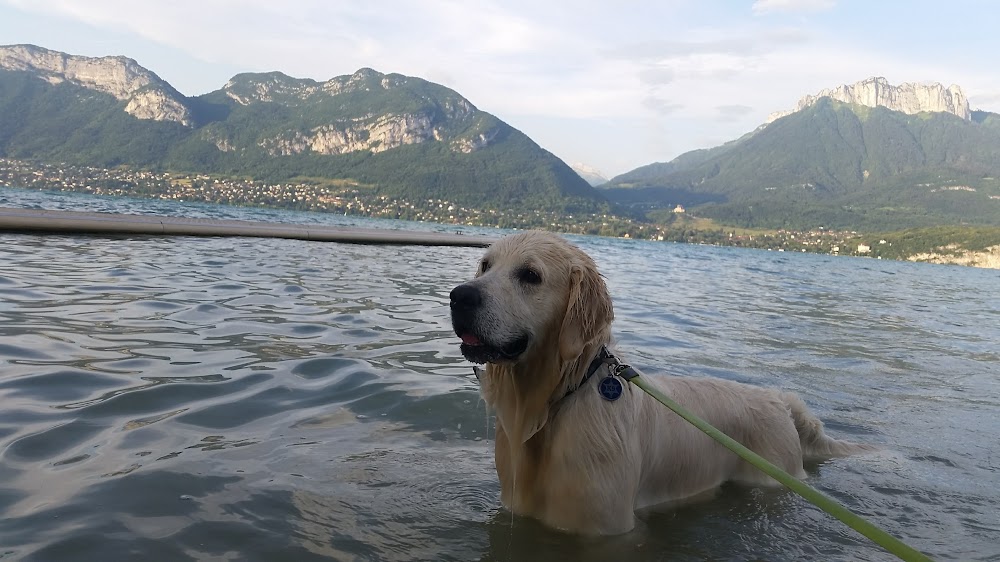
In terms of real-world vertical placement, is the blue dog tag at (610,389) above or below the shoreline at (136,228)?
above

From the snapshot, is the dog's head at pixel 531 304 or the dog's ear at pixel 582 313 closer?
the dog's head at pixel 531 304

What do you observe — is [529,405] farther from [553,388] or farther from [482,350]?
[482,350]

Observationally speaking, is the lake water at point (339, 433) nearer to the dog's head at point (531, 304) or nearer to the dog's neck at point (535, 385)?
the dog's neck at point (535, 385)

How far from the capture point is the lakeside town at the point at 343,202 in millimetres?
118875

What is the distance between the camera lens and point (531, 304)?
12.9 feet

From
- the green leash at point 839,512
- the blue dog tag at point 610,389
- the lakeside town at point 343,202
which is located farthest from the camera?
the lakeside town at point 343,202

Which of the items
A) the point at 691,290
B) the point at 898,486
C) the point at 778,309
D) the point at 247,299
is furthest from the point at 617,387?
the point at 691,290

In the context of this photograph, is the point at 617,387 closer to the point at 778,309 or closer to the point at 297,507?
the point at 297,507

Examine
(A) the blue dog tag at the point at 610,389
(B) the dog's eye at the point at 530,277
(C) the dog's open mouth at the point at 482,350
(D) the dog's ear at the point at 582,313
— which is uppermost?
(B) the dog's eye at the point at 530,277

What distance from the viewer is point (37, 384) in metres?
5.93

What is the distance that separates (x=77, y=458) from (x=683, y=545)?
13.8 ft

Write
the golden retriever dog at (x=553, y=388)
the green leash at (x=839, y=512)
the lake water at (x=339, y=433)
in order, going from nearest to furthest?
1. the green leash at (x=839, y=512)
2. the golden retriever dog at (x=553, y=388)
3. the lake water at (x=339, y=433)

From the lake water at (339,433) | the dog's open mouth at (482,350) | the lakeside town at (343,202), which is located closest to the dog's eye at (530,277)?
Result: the dog's open mouth at (482,350)

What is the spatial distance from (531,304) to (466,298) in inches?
19.4
